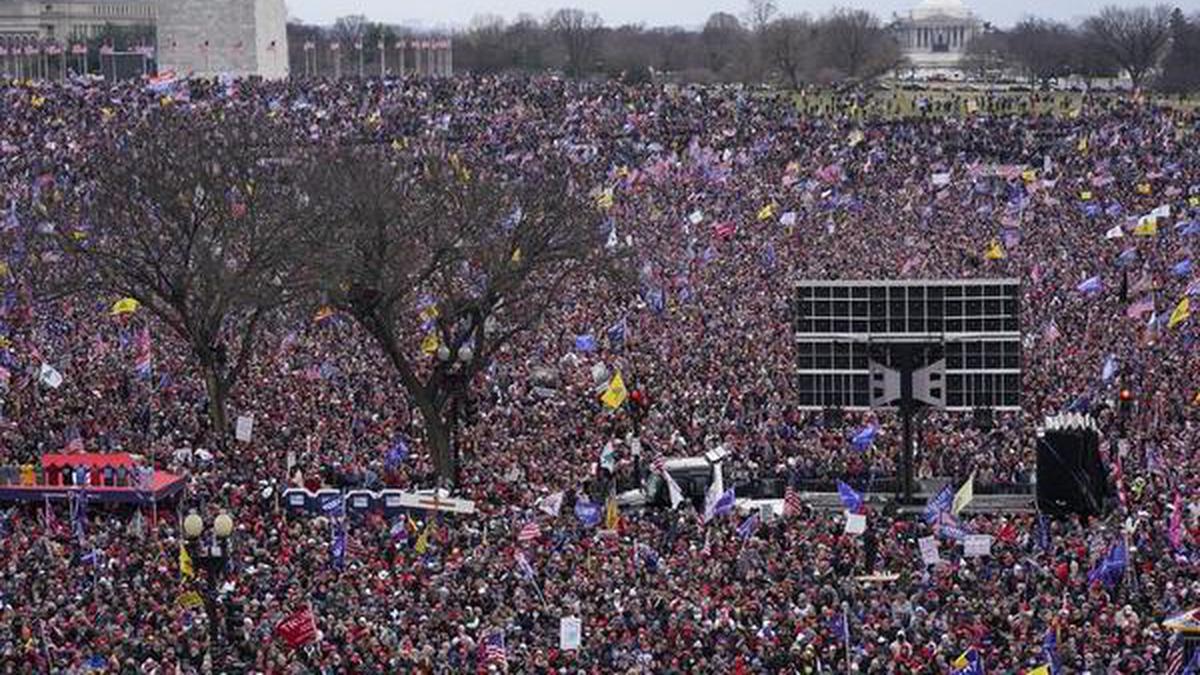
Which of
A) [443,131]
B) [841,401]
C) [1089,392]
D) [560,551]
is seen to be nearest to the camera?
[560,551]

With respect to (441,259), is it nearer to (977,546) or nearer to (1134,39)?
(977,546)

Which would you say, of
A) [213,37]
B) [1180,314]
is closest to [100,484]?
[1180,314]

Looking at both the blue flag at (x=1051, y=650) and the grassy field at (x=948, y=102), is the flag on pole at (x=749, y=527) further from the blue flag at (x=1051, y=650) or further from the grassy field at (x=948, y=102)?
the grassy field at (x=948, y=102)

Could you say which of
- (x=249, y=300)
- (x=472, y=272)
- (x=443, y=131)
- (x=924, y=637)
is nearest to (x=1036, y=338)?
(x=472, y=272)

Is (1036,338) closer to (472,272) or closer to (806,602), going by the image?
(472,272)

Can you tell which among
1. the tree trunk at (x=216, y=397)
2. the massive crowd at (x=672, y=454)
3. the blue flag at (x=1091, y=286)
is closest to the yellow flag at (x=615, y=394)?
the massive crowd at (x=672, y=454)

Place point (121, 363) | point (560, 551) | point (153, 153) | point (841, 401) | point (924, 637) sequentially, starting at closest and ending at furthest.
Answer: point (924, 637), point (560, 551), point (841, 401), point (121, 363), point (153, 153)
